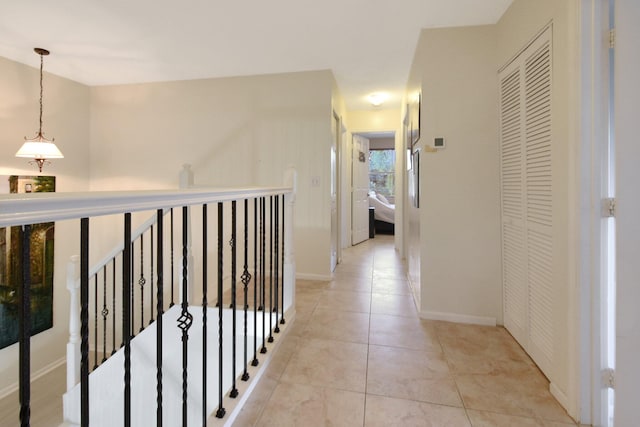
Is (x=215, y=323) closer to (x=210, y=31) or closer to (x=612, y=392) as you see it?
(x=612, y=392)

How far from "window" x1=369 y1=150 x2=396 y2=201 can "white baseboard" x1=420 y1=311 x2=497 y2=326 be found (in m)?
6.09

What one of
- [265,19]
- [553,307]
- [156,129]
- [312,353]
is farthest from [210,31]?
[553,307]

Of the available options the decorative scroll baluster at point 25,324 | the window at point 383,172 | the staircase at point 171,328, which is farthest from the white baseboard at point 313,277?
the window at point 383,172

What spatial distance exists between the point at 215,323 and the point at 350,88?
331 centimetres

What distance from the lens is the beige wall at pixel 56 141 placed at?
3.28 metres

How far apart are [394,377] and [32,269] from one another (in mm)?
4150

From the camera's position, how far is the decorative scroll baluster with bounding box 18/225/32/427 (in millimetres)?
605

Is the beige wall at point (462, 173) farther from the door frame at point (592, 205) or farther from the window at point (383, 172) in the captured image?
the window at point (383, 172)

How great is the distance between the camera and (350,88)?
161 inches

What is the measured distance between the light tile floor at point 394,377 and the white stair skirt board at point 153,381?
0.96 feet

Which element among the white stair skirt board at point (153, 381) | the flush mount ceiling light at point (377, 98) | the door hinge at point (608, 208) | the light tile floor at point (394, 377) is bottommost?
the white stair skirt board at point (153, 381)

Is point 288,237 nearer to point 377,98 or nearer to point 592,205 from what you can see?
point 592,205

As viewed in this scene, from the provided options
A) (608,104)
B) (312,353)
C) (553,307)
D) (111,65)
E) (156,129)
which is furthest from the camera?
(156,129)

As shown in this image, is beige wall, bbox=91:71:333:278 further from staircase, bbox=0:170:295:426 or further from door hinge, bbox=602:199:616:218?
door hinge, bbox=602:199:616:218
